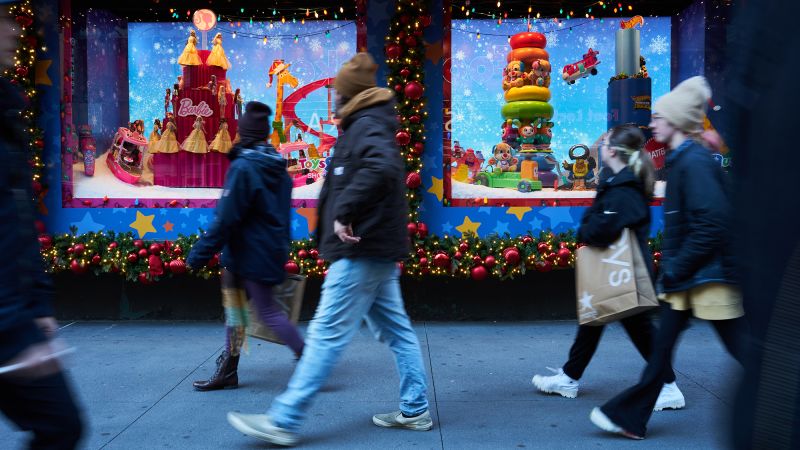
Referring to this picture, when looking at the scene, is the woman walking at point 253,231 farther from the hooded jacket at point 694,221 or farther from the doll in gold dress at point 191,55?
the doll in gold dress at point 191,55

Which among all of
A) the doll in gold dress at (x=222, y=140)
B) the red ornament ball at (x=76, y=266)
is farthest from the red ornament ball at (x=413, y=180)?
the red ornament ball at (x=76, y=266)

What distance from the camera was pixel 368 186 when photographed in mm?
3797

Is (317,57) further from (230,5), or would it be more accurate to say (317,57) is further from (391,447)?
(391,447)

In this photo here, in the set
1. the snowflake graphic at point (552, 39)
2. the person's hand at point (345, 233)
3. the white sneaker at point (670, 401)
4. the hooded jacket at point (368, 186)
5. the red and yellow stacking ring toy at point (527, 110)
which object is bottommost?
the white sneaker at point (670, 401)

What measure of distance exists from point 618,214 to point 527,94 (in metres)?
4.00

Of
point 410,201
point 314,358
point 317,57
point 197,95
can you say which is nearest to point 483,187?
point 410,201

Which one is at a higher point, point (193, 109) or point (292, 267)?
point (193, 109)

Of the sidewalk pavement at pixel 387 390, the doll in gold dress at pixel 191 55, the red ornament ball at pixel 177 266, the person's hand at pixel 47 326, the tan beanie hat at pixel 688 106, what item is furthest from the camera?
the doll in gold dress at pixel 191 55

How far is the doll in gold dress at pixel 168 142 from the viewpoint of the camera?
8102mm

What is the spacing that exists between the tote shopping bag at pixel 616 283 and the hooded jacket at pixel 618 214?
2.1 inches

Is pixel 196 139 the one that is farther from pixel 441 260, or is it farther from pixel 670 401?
pixel 670 401

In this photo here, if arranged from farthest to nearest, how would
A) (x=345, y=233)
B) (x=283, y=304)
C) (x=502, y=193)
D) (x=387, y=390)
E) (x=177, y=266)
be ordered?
(x=502, y=193) < (x=177, y=266) < (x=387, y=390) < (x=283, y=304) < (x=345, y=233)

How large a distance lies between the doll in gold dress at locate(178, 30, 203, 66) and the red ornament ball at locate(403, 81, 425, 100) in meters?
2.34

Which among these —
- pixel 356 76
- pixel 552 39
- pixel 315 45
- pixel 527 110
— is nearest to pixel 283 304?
pixel 356 76
